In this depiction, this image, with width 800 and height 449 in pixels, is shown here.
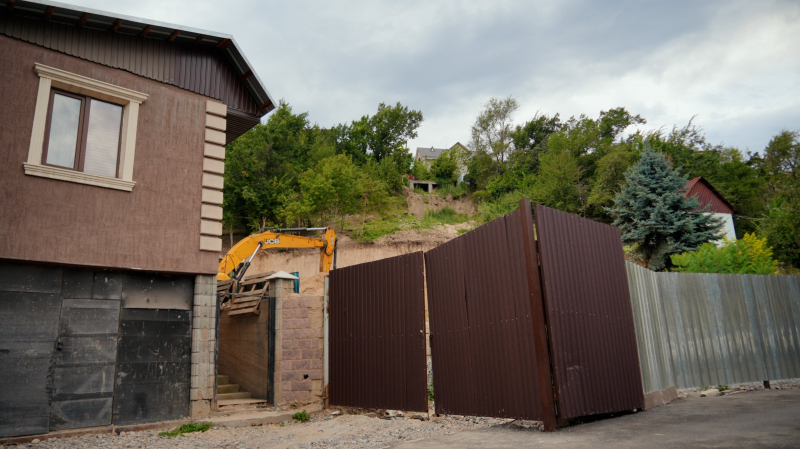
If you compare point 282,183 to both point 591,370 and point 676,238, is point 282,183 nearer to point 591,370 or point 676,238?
point 676,238

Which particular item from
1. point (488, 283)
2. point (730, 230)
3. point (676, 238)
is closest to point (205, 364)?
point (488, 283)

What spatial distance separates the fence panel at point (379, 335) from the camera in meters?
7.07

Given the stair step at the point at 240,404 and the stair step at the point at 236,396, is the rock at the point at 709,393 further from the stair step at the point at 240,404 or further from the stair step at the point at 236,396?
the stair step at the point at 236,396

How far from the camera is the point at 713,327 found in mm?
8250

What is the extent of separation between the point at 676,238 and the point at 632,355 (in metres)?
17.5

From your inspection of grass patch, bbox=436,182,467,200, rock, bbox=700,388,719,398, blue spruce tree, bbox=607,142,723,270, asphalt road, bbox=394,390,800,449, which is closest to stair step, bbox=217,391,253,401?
asphalt road, bbox=394,390,800,449

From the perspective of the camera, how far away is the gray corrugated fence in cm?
707

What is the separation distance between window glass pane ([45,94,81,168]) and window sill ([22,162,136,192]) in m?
0.27

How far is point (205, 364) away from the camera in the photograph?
8.53 meters

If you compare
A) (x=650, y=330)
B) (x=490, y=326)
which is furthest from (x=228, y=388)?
(x=650, y=330)

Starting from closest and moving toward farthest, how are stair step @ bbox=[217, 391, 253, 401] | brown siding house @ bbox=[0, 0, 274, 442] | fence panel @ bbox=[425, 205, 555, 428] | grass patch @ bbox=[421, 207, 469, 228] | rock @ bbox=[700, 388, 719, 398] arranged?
fence panel @ bbox=[425, 205, 555, 428] → brown siding house @ bbox=[0, 0, 274, 442] → rock @ bbox=[700, 388, 719, 398] → stair step @ bbox=[217, 391, 253, 401] → grass patch @ bbox=[421, 207, 469, 228]

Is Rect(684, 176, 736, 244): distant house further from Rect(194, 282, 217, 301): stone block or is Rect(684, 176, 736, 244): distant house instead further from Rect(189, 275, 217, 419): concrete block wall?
Rect(189, 275, 217, 419): concrete block wall

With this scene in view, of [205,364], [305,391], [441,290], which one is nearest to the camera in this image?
[441,290]

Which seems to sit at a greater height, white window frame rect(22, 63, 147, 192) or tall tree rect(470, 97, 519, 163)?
tall tree rect(470, 97, 519, 163)
